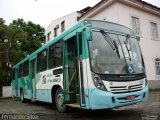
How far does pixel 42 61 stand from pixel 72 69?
315 centimetres

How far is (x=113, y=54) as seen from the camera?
7.56 meters

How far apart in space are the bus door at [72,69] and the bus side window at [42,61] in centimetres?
229

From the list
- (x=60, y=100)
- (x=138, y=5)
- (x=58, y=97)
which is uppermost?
(x=138, y=5)

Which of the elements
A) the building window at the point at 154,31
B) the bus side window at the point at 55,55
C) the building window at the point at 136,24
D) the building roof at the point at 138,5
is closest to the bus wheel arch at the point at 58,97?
the bus side window at the point at 55,55

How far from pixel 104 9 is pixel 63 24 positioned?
854cm

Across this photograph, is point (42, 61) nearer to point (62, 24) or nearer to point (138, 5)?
point (138, 5)

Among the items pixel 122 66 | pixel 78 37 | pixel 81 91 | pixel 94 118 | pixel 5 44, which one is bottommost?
pixel 94 118

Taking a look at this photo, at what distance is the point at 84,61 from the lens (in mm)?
7441

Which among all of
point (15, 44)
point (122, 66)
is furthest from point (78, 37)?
point (15, 44)

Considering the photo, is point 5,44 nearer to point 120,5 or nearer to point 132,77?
point 120,5

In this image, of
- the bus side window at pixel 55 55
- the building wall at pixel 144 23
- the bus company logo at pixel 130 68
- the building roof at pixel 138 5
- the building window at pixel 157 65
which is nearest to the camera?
the bus company logo at pixel 130 68

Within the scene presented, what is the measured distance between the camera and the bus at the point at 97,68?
704 cm

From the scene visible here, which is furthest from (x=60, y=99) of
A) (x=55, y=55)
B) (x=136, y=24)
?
(x=136, y=24)

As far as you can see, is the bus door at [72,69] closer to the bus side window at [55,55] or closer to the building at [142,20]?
the bus side window at [55,55]
